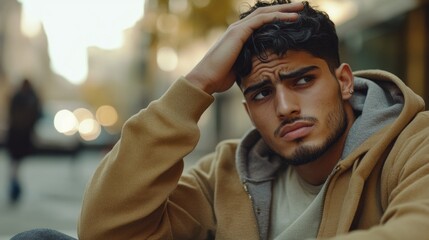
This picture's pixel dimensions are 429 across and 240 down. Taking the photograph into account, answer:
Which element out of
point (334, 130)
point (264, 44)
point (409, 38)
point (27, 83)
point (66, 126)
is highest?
point (264, 44)

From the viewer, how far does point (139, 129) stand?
2812 mm

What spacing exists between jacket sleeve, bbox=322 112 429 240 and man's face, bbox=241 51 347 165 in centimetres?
33

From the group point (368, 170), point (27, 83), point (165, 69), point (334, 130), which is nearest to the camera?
point (368, 170)

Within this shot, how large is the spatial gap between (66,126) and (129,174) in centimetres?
2402

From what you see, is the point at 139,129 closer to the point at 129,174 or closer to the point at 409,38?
the point at 129,174

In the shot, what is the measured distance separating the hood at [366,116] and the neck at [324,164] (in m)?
0.07

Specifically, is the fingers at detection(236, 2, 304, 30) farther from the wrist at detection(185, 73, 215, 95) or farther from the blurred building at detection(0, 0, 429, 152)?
the blurred building at detection(0, 0, 429, 152)

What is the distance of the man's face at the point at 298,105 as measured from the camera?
271 cm

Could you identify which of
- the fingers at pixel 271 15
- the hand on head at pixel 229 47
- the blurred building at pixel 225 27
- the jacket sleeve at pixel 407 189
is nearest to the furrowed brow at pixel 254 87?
the hand on head at pixel 229 47

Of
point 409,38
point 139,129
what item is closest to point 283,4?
point 139,129

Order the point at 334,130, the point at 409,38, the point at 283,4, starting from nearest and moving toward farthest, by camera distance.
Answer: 1. the point at 334,130
2. the point at 283,4
3. the point at 409,38

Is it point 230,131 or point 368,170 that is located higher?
point 368,170

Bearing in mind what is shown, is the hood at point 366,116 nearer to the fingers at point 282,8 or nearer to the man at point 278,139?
the man at point 278,139

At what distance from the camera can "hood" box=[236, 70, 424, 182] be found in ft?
8.66
